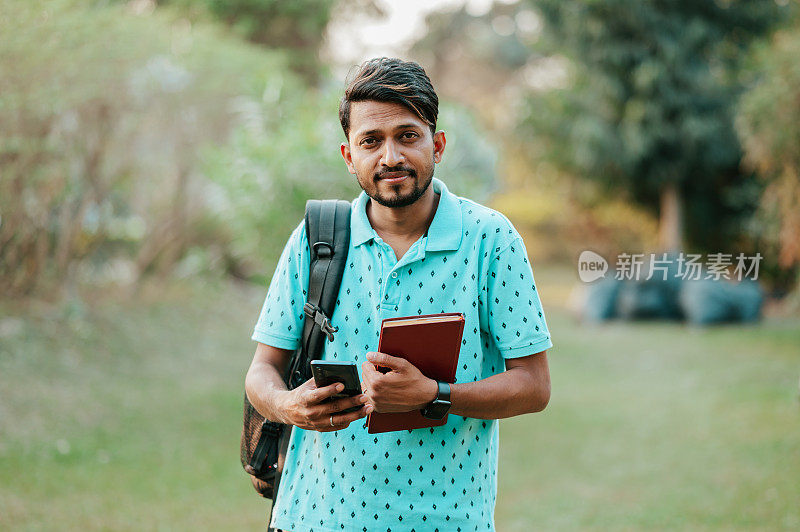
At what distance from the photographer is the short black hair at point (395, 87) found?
79.3 inches

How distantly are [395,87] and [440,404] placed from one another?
80 cm

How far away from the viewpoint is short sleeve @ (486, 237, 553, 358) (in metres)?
1.99

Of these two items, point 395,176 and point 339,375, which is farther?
point 395,176

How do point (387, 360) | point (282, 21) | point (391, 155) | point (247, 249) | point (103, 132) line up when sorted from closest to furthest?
1. point (387, 360)
2. point (391, 155)
3. point (247, 249)
4. point (103, 132)
5. point (282, 21)

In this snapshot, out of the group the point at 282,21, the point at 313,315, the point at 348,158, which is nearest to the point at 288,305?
the point at 313,315

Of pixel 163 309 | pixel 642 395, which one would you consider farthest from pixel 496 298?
pixel 163 309

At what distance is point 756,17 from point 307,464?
1672cm

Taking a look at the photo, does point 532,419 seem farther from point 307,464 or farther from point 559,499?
point 307,464

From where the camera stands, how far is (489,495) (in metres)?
2.11

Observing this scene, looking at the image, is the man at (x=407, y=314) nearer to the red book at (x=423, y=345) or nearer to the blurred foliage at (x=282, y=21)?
the red book at (x=423, y=345)

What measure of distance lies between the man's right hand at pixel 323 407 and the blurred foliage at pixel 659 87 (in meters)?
15.2

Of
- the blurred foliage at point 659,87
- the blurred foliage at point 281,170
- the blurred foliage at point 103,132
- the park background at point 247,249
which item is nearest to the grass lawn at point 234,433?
the park background at point 247,249

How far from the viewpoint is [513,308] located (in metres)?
2.00

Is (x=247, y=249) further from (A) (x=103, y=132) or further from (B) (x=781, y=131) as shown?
(B) (x=781, y=131)
